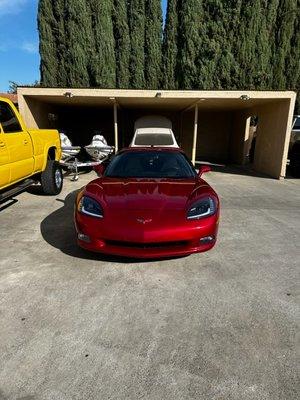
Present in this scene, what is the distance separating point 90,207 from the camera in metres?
3.75

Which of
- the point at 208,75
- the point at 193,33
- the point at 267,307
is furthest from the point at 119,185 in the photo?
the point at 193,33

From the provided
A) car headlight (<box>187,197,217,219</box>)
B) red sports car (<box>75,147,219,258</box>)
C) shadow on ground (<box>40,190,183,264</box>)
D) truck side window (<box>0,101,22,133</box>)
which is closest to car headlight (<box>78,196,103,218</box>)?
red sports car (<box>75,147,219,258</box>)

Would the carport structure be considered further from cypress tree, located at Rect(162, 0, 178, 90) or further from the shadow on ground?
the shadow on ground

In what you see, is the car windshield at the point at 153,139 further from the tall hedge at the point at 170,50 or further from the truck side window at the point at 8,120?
the tall hedge at the point at 170,50

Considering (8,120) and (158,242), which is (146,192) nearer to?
(158,242)

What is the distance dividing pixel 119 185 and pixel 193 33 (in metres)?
18.2

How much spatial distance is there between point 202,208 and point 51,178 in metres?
4.70

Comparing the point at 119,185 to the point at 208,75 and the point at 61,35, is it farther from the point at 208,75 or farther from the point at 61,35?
the point at 61,35

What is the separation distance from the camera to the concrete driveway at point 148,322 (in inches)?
82.0

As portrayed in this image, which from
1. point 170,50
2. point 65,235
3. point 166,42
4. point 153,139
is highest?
point 166,42

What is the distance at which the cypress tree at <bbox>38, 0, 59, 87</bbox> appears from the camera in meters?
18.9

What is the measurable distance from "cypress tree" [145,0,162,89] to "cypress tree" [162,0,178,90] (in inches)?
16.6

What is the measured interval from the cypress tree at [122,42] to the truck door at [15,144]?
14816 millimetres

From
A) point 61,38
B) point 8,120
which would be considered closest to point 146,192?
point 8,120
